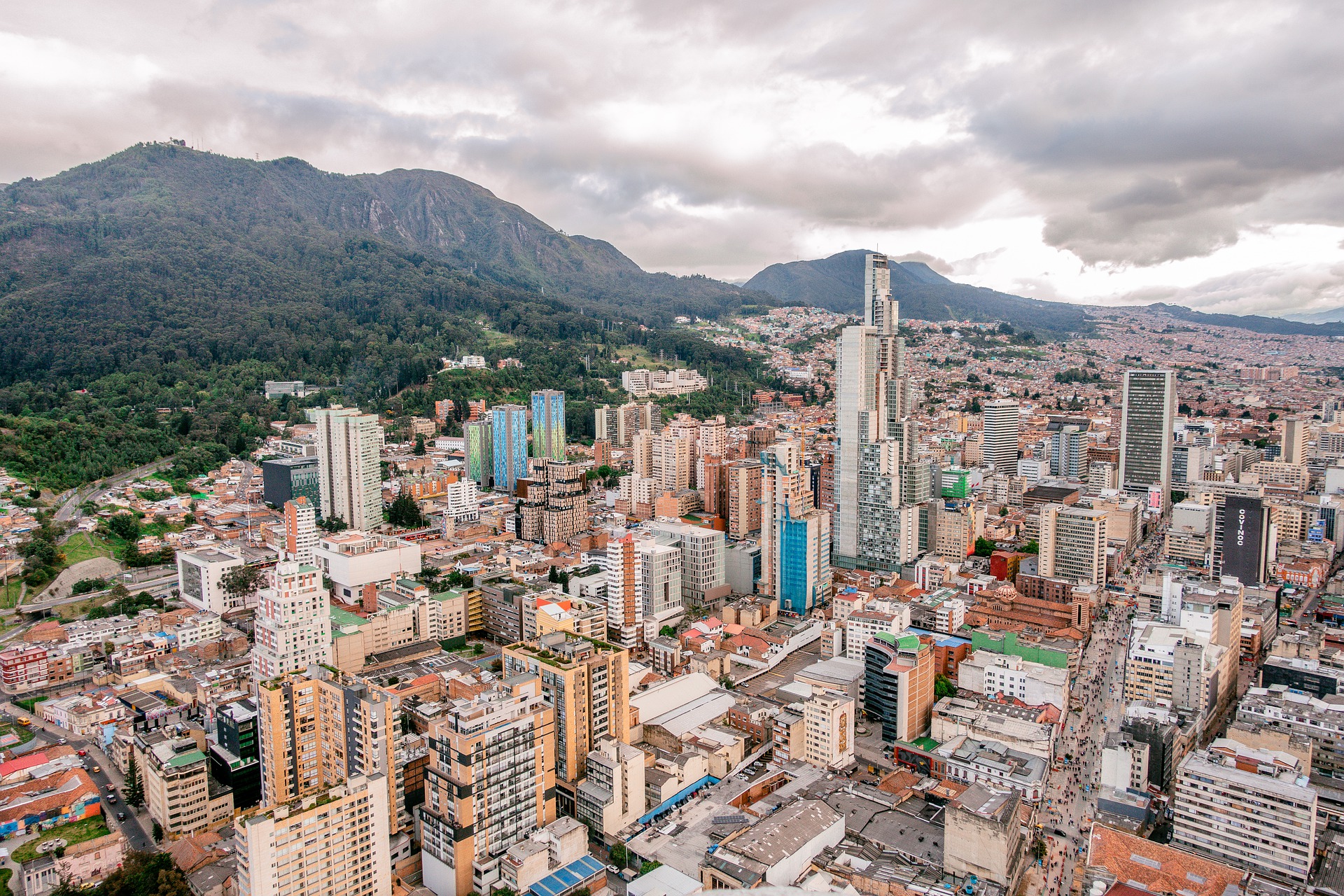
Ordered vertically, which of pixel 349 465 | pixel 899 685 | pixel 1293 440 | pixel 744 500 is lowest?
pixel 899 685

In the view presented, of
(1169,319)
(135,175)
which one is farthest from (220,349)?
(1169,319)

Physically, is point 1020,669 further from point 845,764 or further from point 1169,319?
point 1169,319

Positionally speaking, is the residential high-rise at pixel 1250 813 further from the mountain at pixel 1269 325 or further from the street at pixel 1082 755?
the mountain at pixel 1269 325

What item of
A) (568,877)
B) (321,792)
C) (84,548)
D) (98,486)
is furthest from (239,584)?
(568,877)

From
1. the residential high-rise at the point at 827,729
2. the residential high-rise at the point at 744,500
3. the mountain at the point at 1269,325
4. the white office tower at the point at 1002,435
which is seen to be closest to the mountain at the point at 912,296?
the mountain at the point at 1269,325

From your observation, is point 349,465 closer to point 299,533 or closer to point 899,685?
point 299,533
